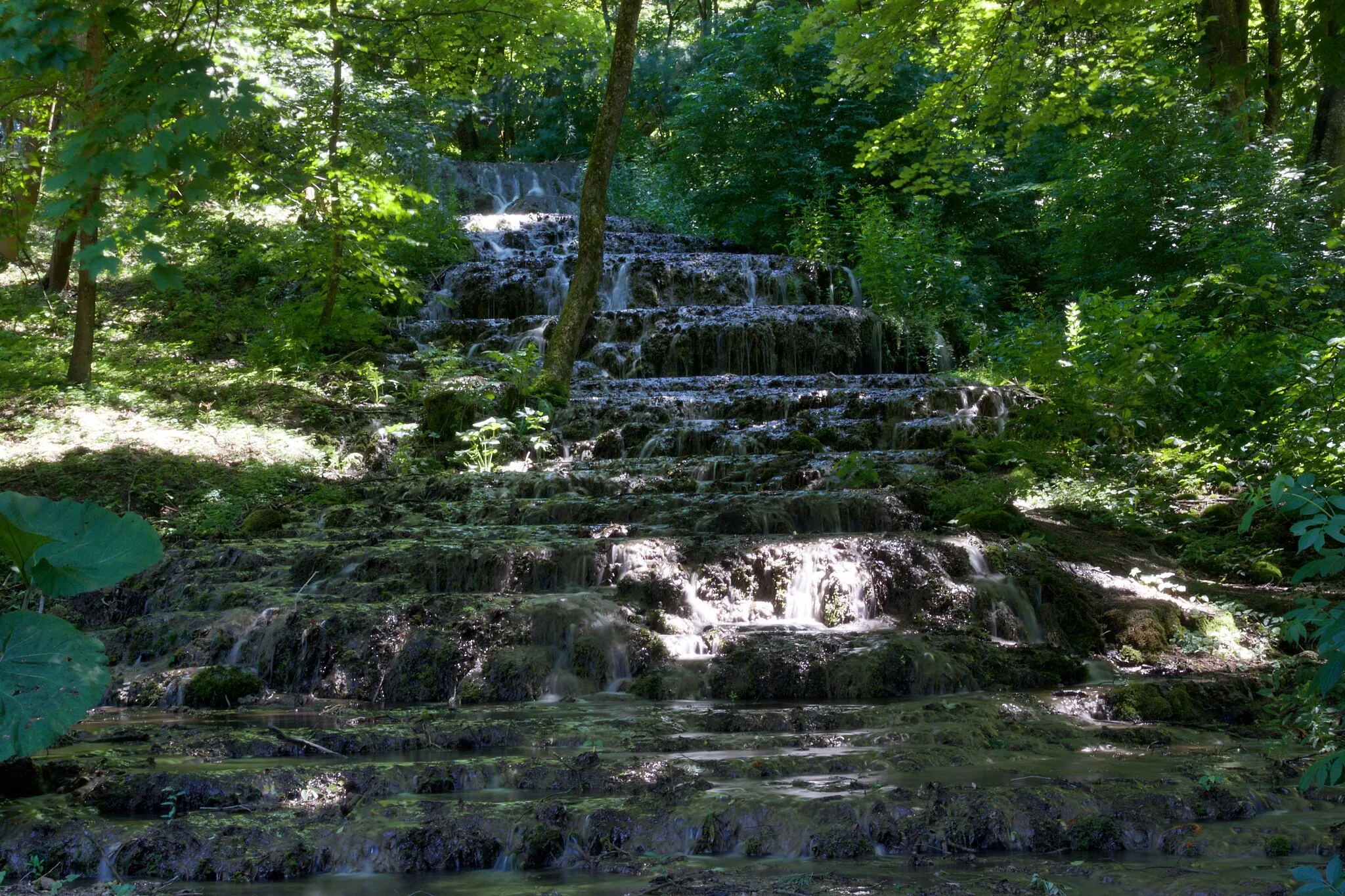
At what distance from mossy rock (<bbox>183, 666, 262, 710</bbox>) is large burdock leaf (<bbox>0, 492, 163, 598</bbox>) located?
2996 millimetres

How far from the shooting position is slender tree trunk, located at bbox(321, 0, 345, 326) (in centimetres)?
1055

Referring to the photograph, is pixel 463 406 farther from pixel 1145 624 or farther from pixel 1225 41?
pixel 1225 41

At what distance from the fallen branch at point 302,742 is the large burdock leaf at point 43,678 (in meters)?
1.68

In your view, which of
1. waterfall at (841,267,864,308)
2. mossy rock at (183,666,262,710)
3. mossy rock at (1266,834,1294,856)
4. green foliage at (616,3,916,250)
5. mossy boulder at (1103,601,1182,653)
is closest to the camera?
mossy rock at (1266,834,1294,856)

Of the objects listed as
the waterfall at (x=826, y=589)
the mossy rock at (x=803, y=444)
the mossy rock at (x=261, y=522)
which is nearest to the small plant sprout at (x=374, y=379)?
the mossy rock at (x=261, y=522)

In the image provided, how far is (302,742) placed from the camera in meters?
4.14

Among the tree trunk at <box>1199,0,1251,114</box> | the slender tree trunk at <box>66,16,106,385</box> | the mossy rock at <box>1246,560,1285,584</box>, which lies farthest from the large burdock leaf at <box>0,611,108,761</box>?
the tree trunk at <box>1199,0,1251,114</box>

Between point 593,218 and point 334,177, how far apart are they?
2.95 m

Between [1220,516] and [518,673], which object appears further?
[1220,516]

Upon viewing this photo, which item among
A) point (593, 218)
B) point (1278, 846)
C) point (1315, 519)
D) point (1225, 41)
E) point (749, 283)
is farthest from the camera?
point (749, 283)

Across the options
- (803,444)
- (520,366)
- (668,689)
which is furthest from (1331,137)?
(668,689)

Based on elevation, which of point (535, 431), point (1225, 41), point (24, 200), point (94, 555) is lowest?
point (94, 555)

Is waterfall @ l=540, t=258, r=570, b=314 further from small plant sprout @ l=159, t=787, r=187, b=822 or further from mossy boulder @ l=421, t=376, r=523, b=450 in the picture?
small plant sprout @ l=159, t=787, r=187, b=822

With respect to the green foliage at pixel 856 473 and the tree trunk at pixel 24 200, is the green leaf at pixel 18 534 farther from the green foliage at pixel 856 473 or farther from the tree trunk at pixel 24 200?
the green foliage at pixel 856 473
